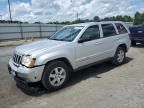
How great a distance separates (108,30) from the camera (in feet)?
22.9

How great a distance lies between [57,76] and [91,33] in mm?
1925

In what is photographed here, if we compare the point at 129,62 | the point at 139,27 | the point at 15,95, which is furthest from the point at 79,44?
the point at 139,27

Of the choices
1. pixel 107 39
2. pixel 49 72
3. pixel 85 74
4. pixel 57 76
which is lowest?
pixel 85 74

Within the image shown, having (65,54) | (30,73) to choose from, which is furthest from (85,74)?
(30,73)

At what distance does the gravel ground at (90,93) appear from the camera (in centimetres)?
429

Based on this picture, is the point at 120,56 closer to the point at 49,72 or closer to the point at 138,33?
the point at 49,72

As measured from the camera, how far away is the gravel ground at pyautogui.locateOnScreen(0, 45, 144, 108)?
169 inches

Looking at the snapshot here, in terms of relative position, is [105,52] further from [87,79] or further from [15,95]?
[15,95]

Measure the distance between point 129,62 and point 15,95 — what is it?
4848 millimetres

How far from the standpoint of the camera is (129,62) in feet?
26.0

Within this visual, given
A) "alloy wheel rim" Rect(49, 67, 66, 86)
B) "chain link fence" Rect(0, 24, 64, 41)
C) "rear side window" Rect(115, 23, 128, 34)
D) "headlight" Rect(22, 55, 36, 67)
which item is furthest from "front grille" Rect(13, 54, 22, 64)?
"chain link fence" Rect(0, 24, 64, 41)

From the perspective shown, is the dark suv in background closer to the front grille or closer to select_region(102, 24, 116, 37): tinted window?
select_region(102, 24, 116, 37): tinted window

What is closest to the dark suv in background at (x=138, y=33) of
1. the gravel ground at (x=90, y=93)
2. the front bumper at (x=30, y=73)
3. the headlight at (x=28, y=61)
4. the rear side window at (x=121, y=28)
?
the rear side window at (x=121, y=28)

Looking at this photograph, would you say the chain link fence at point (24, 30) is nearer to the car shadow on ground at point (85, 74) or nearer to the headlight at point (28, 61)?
the car shadow on ground at point (85, 74)
